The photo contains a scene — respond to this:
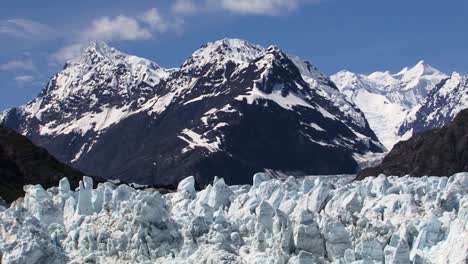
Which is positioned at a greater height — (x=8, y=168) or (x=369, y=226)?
(x=8, y=168)

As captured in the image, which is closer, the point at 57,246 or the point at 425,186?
the point at 57,246

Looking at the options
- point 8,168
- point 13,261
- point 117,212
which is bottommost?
point 13,261

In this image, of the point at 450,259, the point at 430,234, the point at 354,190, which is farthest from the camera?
the point at 354,190

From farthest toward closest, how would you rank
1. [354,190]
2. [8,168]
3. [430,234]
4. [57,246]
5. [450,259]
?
[8,168], [354,190], [57,246], [430,234], [450,259]

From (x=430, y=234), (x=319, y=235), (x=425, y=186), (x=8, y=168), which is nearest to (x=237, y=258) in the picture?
(x=319, y=235)

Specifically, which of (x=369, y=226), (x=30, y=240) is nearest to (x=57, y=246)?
(x=30, y=240)

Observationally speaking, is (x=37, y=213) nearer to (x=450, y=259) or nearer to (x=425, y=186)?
(x=425, y=186)
